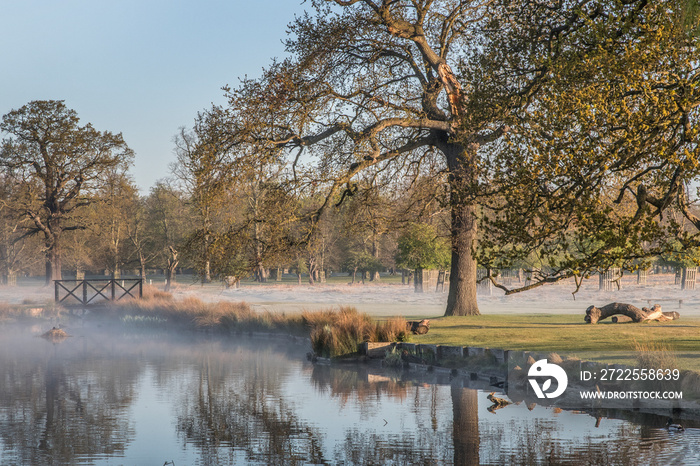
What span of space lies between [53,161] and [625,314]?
108ft

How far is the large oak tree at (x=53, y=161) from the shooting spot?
41344 mm

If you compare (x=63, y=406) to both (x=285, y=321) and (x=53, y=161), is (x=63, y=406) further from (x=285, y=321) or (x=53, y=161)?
(x=53, y=161)

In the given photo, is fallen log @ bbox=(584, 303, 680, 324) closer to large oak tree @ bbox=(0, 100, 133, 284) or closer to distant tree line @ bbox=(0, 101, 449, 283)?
distant tree line @ bbox=(0, 101, 449, 283)

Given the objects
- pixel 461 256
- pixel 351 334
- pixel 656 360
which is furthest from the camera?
pixel 461 256

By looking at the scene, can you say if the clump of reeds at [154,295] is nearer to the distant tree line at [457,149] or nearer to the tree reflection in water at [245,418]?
the distant tree line at [457,149]

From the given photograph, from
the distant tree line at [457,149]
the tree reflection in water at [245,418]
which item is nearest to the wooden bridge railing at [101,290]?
the distant tree line at [457,149]

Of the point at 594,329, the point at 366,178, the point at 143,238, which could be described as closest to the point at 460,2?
the point at 366,178

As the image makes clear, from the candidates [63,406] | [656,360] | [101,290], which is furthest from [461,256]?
[101,290]

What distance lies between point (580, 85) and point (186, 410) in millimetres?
7923

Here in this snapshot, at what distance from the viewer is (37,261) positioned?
2283 inches

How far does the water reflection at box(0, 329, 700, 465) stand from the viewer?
28.8ft

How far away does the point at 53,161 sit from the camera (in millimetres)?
42000

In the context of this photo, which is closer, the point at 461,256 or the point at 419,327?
the point at 419,327

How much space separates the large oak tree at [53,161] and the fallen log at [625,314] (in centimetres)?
3094
